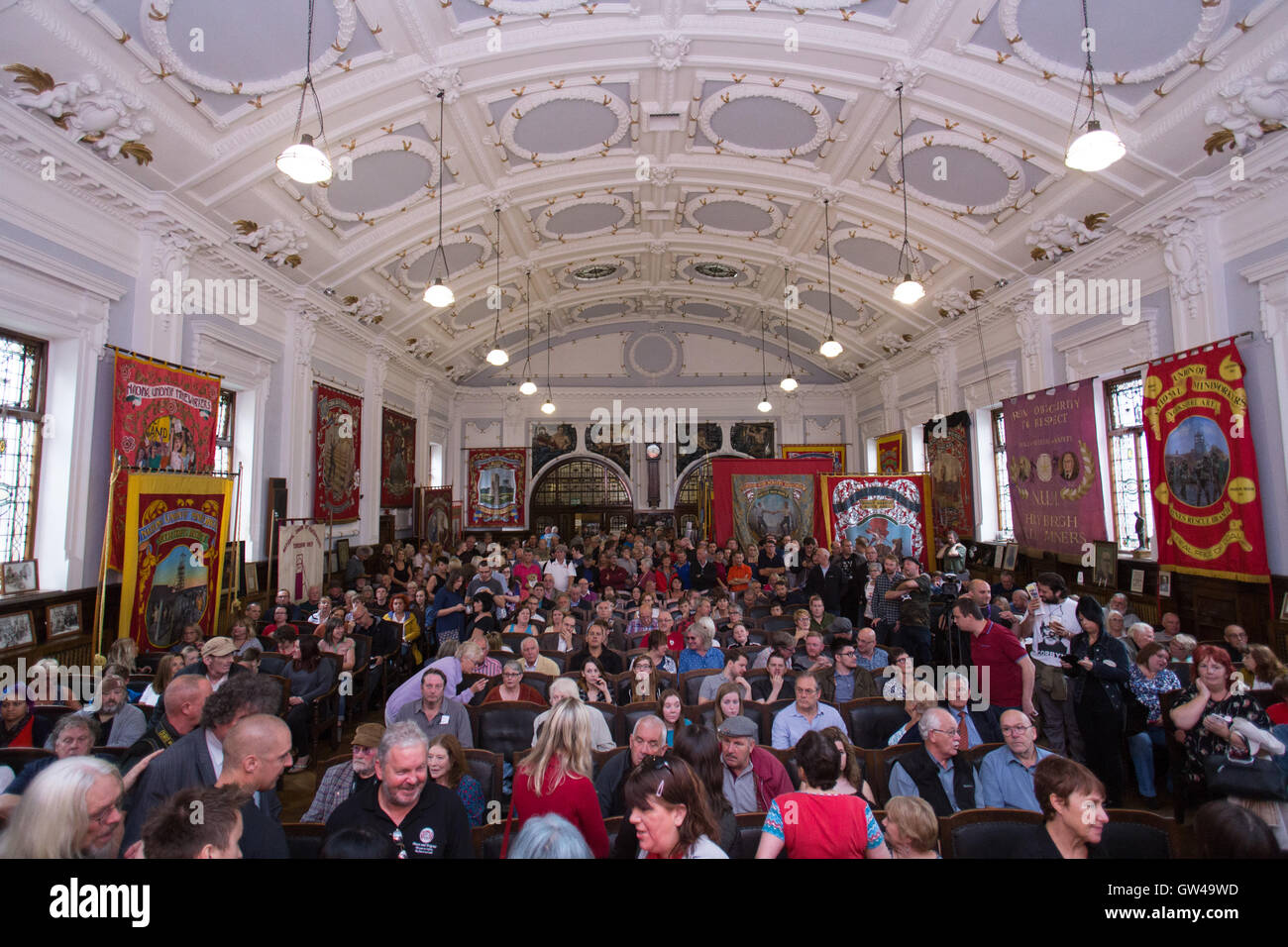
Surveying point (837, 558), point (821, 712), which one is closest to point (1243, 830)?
point (821, 712)

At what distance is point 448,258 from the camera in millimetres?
11938

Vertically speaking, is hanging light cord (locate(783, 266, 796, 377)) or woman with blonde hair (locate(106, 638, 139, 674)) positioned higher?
hanging light cord (locate(783, 266, 796, 377))

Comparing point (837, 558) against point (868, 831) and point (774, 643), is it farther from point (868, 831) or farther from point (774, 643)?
point (868, 831)

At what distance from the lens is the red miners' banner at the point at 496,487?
1905 centimetres

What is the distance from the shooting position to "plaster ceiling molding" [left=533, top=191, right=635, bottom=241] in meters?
11.4

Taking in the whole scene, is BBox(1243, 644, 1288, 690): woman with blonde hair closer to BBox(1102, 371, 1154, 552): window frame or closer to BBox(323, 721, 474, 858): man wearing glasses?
BBox(1102, 371, 1154, 552): window frame

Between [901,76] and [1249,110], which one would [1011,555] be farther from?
[901,76]

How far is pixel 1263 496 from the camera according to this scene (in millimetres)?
6695

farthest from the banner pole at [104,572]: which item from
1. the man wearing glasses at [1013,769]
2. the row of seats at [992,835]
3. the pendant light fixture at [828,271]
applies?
the pendant light fixture at [828,271]

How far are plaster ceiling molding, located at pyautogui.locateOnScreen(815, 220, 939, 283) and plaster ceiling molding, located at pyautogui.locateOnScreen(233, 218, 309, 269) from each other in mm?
8724

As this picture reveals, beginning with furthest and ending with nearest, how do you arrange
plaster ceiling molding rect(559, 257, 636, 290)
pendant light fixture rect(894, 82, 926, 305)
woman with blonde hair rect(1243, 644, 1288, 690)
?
1. plaster ceiling molding rect(559, 257, 636, 290)
2. pendant light fixture rect(894, 82, 926, 305)
3. woman with blonde hair rect(1243, 644, 1288, 690)

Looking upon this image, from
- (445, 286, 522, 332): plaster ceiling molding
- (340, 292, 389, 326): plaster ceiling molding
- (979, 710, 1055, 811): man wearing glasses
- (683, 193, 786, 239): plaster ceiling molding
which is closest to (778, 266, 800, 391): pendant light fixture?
(683, 193, 786, 239): plaster ceiling molding

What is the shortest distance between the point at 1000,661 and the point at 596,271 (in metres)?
12.8

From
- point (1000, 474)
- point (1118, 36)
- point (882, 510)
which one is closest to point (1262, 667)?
point (1118, 36)
